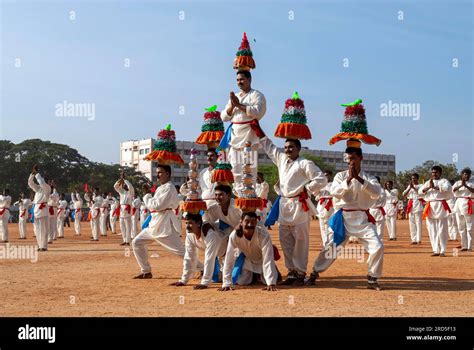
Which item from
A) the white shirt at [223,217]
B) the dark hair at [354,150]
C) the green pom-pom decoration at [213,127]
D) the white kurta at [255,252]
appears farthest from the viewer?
the green pom-pom decoration at [213,127]

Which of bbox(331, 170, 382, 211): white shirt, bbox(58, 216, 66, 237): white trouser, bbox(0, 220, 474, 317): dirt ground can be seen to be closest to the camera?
bbox(0, 220, 474, 317): dirt ground

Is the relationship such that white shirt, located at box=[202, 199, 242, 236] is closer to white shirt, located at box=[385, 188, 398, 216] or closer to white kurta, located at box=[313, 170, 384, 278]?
white kurta, located at box=[313, 170, 384, 278]

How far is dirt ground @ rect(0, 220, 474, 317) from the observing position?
734 cm

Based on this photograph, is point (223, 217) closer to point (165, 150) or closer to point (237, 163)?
point (237, 163)

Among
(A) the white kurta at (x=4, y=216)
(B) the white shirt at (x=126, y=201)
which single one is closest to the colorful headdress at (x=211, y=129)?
(B) the white shirt at (x=126, y=201)

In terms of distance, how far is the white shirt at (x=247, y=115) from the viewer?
1016 cm

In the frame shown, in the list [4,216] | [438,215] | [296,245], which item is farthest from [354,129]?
[4,216]

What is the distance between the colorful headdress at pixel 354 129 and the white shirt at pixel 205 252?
246 centimetres

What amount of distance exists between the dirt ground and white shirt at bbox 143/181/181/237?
0.91m

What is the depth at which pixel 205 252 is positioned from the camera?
9336 mm

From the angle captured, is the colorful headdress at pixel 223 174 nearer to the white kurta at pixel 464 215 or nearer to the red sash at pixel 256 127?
the red sash at pixel 256 127

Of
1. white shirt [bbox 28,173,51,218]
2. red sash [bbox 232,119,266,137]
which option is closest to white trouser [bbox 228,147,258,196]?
red sash [bbox 232,119,266,137]

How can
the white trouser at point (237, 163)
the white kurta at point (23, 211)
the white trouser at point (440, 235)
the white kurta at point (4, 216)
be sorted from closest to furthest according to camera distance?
the white trouser at point (237, 163) → the white trouser at point (440, 235) → the white kurta at point (4, 216) → the white kurta at point (23, 211)
